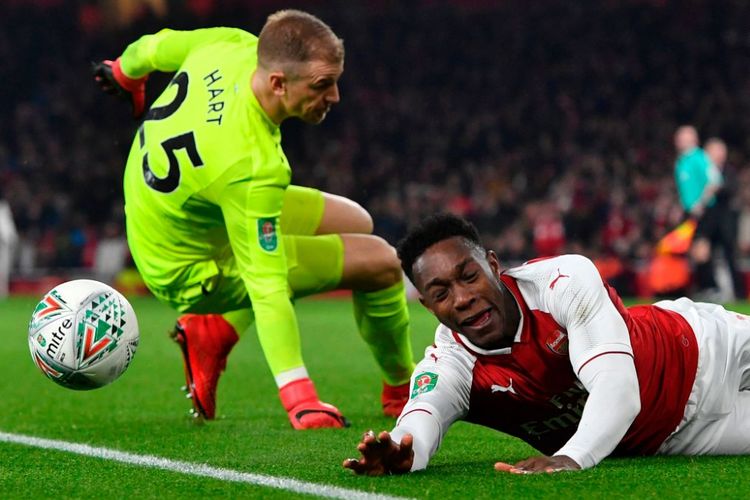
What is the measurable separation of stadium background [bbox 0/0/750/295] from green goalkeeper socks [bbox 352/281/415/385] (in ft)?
39.6

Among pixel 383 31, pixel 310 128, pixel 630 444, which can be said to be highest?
pixel 630 444

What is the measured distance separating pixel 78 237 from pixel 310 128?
5.26 meters

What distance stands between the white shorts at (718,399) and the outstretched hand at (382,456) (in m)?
0.96

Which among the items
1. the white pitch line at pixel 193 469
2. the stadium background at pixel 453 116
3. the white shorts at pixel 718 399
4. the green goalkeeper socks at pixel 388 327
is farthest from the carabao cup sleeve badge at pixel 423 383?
the stadium background at pixel 453 116

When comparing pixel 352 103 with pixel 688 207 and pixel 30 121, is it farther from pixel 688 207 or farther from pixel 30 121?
pixel 688 207

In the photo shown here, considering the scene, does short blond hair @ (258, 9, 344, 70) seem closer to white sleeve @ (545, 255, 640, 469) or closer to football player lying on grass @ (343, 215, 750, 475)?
football player lying on grass @ (343, 215, 750, 475)

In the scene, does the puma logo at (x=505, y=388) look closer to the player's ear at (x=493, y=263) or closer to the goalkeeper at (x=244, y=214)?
the player's ear at (x=493, y=263)

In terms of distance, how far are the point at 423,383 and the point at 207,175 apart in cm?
162

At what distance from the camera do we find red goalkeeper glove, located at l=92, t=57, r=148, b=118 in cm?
578

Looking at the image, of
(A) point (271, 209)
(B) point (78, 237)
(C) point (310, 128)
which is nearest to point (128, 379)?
(A) point (271, 209)

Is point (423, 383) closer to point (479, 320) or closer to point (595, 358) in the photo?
point (479, 320)

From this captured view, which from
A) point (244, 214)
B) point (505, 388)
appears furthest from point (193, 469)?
point (244, 214)

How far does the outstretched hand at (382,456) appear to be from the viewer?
3439mm

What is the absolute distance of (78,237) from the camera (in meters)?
20.3
